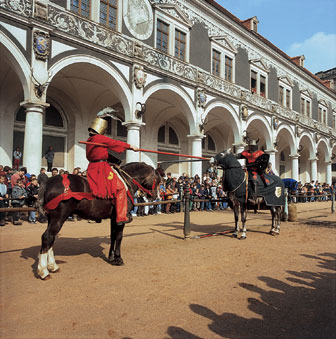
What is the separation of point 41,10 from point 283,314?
12.7 m

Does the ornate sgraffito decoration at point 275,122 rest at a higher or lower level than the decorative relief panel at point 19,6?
lower

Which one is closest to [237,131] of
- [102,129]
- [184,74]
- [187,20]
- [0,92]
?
[184,74]

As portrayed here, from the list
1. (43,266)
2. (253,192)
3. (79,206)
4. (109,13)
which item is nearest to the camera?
(43,266)

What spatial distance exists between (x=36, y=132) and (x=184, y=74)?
940cm

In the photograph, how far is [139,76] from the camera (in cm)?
1435

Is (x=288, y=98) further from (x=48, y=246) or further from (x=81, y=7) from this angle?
(x=48, y=246)

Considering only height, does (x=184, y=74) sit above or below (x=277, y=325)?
above

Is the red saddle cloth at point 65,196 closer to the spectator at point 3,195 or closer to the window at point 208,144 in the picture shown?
the spectator at point 3,195

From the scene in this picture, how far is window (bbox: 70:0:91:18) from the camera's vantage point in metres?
12.5

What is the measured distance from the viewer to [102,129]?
510 cm

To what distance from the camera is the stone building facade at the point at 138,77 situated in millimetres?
11086

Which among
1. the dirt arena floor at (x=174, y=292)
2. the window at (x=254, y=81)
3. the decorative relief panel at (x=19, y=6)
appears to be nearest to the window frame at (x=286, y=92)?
the window at (x=254, y=81)

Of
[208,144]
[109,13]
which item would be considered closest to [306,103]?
[208,144]

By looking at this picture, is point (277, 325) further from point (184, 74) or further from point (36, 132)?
point (184, 74)
